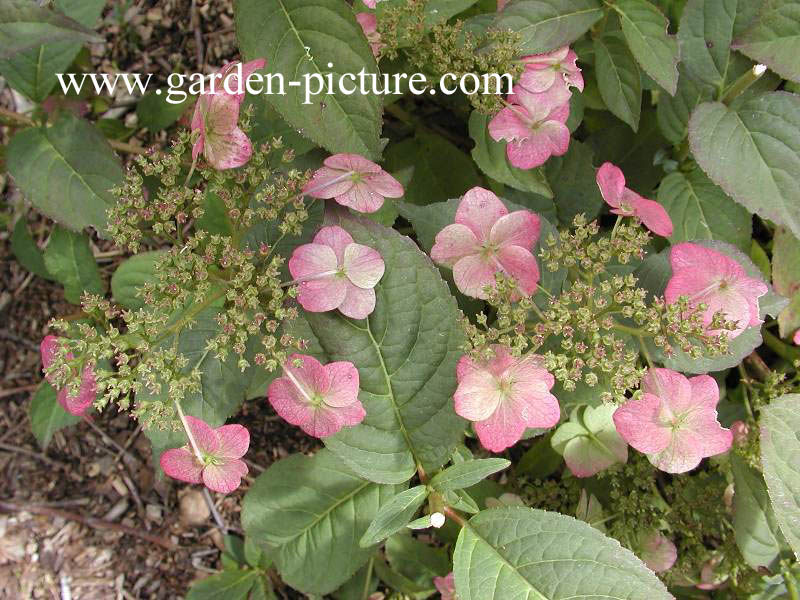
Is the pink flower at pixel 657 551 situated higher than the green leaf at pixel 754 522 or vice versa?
the green leaf at pixel 754 522

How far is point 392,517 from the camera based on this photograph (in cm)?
142

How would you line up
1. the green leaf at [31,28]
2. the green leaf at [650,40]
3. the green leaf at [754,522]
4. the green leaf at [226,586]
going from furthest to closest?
the green leaf at [226,586] → the green leaf at [754,522] → the green leaf at [650,40] → the green leaf at [31,28]

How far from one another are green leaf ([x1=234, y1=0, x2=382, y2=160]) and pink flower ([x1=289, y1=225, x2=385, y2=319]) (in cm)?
25

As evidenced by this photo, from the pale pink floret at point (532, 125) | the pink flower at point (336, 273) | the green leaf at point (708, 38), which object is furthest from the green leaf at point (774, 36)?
the pink flower at point (336, 273)

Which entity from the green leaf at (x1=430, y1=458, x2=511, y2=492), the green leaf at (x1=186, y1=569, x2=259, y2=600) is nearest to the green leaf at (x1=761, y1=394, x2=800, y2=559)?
the green leaf at (x1=430, y1=458, x2=511, y2=492)

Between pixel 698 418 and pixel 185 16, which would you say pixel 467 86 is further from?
pixel 185 16

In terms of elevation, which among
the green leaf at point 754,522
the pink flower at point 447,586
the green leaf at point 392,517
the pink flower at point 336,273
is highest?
the pink flower at point 336,273

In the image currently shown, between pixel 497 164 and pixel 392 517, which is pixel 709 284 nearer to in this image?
pixel 497 164

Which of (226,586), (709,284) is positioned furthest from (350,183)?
(226,586)

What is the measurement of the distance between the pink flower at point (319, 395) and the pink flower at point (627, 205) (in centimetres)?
63

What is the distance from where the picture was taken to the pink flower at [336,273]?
4.50 feet

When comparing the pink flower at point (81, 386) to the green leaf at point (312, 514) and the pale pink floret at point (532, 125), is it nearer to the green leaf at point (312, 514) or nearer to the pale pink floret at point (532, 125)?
the green leaf at point (312, 514)

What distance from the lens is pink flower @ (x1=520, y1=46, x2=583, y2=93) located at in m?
1.71

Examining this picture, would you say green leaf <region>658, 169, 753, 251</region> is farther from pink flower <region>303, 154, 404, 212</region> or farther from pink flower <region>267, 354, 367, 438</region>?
pink flower <region>267, 354, 367, 438</region>
